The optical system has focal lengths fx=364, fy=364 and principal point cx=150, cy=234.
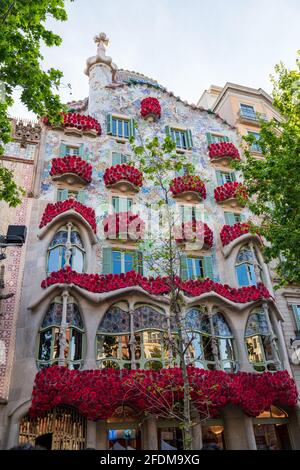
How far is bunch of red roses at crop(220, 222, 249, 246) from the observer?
18.2 meters

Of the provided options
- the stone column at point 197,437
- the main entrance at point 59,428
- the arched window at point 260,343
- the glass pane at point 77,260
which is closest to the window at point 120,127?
the glass pane at point 77,260

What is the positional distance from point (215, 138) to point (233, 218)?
21.6 feet

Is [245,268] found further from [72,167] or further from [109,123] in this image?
[109,123]

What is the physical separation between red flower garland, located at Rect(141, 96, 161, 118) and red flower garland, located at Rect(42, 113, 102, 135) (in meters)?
3.27

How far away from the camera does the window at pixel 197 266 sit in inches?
694

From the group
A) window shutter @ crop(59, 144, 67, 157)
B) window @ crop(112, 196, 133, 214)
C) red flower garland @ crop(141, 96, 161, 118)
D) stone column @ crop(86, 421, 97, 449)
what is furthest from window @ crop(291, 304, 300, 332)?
window shutter @ crop(59, 144, 67, 157)

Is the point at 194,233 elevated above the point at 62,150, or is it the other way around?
the point at 62,150

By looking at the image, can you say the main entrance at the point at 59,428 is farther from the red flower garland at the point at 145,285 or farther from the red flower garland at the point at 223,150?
the red flower garland at the point at 223,150

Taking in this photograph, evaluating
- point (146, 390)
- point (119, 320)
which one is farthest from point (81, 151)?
point (146, 390)

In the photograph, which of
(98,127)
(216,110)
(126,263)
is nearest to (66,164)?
(98,127)

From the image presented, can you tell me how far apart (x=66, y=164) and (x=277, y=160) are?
1019 centimetres

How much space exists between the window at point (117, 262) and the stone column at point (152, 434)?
6141 millimetres

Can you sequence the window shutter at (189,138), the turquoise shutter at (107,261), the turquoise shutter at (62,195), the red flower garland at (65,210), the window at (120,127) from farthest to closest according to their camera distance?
the window shutter at (189,138) → the window at (120,127) → the turquoise shutter at (62,195) → the turquoise shutter at (107,261) → the red flower garland at (65,210)

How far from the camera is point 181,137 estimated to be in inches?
914
